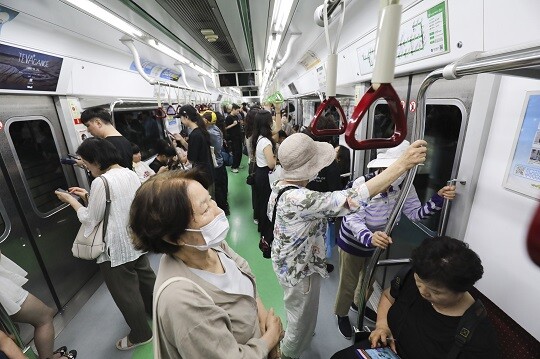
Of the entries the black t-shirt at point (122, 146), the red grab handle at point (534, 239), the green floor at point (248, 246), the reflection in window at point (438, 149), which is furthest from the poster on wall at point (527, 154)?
the black t-shirt at point (122, 146)

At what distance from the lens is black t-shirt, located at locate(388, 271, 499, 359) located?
134 centimetres

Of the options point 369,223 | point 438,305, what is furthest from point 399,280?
point 369,223

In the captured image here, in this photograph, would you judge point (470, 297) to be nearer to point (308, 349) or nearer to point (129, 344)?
point (308, 349)

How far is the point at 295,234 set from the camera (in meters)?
1.82

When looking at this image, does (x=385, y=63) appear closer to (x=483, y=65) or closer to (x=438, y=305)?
(x=483, y=65)

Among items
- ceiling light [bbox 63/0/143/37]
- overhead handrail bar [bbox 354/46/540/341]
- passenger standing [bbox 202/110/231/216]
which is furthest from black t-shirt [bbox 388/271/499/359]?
passenger standing [bbox 202/110/231/216]

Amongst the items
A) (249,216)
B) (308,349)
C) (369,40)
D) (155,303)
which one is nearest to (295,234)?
(155,303)

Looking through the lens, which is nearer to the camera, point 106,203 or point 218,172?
point 106,203

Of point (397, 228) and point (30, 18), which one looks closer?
point (30, 18)

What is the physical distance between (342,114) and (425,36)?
1.06 metres

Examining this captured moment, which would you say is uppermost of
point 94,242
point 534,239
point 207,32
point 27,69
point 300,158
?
point 207,32

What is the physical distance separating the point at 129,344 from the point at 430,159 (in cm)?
348

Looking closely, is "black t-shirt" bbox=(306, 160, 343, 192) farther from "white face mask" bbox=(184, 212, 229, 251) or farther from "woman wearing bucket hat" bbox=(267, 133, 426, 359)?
"white face mask" bbox=(184, 212, 229, 251)

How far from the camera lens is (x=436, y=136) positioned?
221cm
